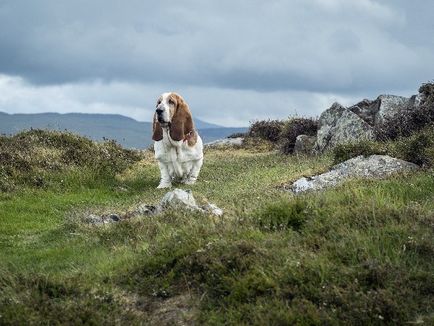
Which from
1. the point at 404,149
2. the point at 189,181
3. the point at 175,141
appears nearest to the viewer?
the point at 404,149

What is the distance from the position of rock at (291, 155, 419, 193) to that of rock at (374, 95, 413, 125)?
7.36 metres

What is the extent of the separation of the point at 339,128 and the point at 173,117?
8031 millimetres

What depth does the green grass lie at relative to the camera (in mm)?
6770

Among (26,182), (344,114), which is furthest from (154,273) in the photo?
(344,114)

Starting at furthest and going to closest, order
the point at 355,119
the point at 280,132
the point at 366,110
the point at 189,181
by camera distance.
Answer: the point at 280,132 < the point at 366,110 < the point at 355,119 < the point at 189,181

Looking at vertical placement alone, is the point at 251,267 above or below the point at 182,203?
below

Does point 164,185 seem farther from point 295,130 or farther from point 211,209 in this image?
point 295,130

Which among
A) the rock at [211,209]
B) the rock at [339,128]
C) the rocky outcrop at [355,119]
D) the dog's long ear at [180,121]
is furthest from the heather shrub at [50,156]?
the rock at [211,209]

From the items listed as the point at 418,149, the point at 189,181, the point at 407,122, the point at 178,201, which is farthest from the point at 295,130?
the point at 178,201

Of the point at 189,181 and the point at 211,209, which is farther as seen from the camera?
the point at 189,181

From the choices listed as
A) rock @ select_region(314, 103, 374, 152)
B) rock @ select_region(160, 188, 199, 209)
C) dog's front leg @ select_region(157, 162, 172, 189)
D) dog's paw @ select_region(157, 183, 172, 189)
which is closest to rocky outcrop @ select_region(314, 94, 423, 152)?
rock @ select_region(314, 103, 374, 152)

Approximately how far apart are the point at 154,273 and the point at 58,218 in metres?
6.59

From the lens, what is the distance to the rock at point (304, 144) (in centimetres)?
2447

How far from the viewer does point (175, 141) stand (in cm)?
1775
